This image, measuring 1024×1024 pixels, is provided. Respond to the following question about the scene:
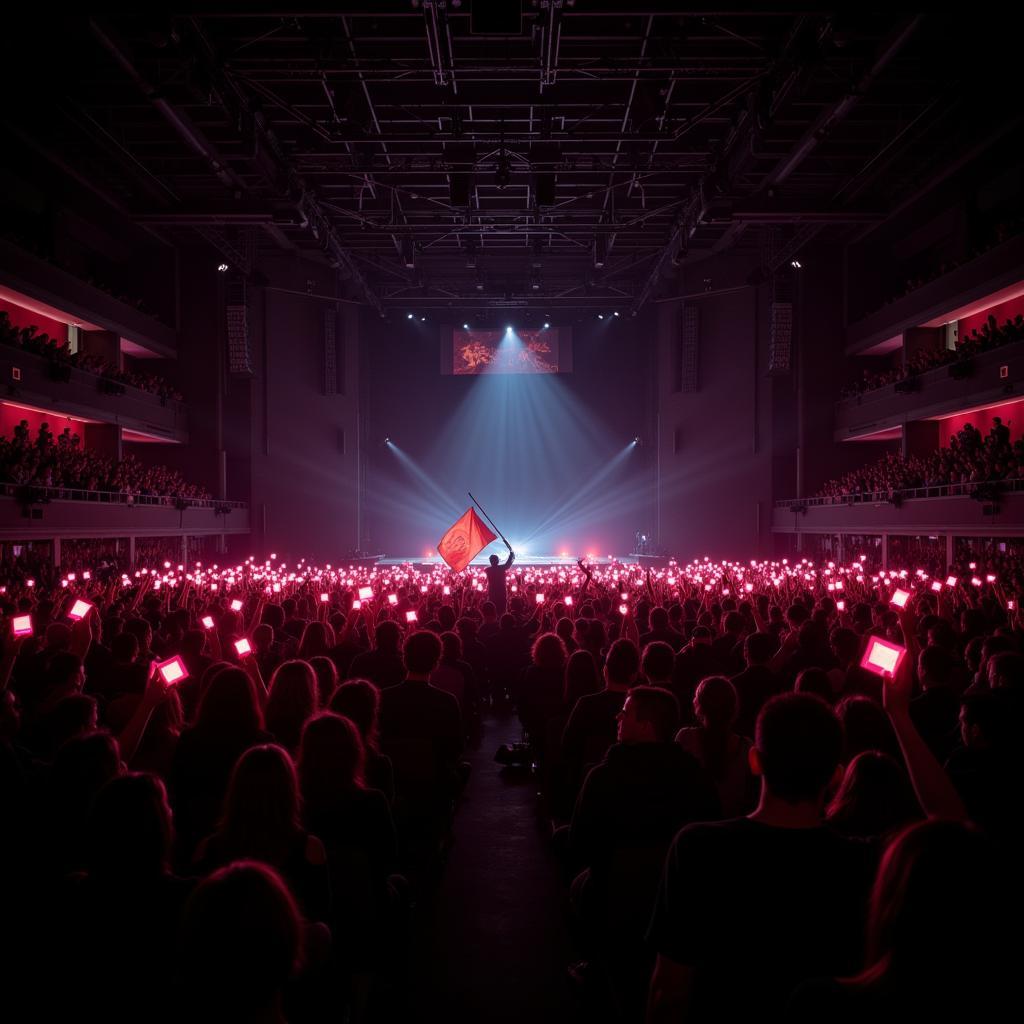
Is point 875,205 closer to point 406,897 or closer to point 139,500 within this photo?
point 139,500

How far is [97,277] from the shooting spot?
96.2 feet

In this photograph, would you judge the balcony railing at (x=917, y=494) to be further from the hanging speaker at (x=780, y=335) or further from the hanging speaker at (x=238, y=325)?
the hanging speaker at (x=238, y=325)

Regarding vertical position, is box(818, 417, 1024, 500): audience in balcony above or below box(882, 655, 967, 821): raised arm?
above

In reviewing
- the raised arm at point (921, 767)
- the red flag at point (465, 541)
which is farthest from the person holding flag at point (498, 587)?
the raised arm at point (921, 767)

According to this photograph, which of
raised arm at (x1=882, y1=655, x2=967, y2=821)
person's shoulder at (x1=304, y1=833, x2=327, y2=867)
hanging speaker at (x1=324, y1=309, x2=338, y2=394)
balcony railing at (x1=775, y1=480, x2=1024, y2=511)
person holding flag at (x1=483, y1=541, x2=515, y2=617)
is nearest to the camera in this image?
raised arm at (x1=882, y1=655, x2=967, y2=821)

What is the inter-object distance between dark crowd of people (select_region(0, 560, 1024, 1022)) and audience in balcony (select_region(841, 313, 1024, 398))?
1763 centimetres

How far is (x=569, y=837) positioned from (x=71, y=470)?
71.6 feet

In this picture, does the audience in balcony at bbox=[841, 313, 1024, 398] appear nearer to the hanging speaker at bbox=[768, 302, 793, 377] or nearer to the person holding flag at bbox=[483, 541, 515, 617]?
the hanging speaker at bbox=[768, 302, 793, 377]

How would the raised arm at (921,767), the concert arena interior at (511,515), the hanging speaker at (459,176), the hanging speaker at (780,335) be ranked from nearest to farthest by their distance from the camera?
the concert arena interior at (511,515), the raised arm at (921,767), the hanging speaker at (459,176), the hanging speaker at (780,335)

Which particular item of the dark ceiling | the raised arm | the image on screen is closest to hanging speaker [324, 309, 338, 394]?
the dark ceiling

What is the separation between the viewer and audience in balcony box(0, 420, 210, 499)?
779 inches

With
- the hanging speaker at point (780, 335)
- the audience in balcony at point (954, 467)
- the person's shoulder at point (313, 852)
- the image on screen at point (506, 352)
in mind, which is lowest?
the person's shoulder at point (313, 852)

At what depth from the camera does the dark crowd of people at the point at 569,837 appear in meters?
1.78

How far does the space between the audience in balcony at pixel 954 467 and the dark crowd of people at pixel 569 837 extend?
581 inches
